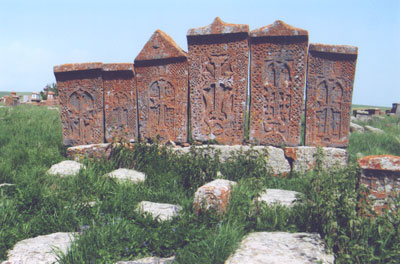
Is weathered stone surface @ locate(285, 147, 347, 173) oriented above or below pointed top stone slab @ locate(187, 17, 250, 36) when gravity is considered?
below

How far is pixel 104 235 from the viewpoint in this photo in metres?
2.56

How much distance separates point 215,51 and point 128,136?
1779 millimetres

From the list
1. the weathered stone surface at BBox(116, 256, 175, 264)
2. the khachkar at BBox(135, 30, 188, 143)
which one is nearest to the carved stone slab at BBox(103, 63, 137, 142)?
the khachkar at BBox(135, 30, 188, 143)

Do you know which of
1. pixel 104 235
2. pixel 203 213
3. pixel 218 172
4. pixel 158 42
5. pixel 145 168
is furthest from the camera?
pixel 158 42

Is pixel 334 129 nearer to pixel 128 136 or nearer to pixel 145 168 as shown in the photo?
pixel 145 168

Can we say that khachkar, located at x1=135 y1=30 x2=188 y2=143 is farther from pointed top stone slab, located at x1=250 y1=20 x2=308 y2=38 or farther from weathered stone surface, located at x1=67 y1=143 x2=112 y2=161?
pointed top stone slab, located at x1=250 y1=20 x2=308 y2=38

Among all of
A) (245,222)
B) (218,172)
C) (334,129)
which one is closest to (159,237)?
(245,222)

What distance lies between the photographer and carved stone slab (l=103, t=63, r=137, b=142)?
5359 mm

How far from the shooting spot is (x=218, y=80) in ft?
16.3

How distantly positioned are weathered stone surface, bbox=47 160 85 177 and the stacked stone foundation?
0.73 meters

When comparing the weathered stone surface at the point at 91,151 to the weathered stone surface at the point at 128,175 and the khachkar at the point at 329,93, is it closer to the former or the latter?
the weathered stone surface at the point at 128,175

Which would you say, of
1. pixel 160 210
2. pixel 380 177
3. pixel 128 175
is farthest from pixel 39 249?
pixel 380 177

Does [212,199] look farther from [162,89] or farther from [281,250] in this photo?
[162,89]

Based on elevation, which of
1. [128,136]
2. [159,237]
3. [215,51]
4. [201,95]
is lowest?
[159,237]
